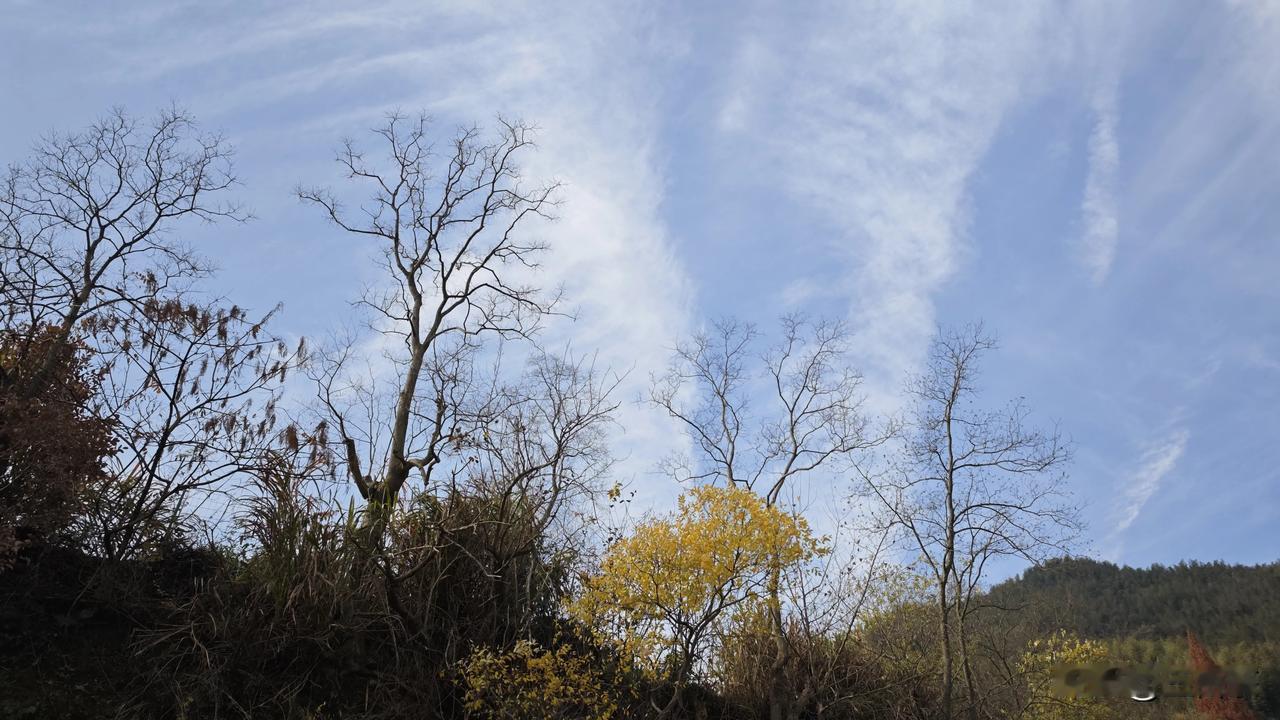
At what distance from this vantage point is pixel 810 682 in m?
11.4

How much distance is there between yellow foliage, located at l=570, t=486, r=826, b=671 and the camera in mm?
8664

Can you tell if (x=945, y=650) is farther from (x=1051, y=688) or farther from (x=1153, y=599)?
(x=1153, y=599)

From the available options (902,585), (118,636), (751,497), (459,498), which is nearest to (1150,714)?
(902,585)

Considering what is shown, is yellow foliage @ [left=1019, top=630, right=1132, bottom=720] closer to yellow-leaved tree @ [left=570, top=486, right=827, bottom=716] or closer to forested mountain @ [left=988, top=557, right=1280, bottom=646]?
forested mountain @ [left=988, top=557, right=1280, bottom=646]

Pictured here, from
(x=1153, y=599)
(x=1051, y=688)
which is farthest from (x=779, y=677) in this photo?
(x=1153, y=599)

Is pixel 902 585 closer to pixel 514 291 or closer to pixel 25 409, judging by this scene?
pixel 514 291

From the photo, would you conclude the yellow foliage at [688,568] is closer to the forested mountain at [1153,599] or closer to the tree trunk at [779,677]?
the tree trunk at [779,677]

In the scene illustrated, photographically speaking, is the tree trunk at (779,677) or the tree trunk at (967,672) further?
Answer: the tree trunk at (967,672)

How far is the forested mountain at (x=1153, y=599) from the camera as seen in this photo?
1878 centimetres

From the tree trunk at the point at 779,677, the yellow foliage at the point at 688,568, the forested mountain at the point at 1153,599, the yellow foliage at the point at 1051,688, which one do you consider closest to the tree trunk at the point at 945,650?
the yellow foliage at the point at 1051,688

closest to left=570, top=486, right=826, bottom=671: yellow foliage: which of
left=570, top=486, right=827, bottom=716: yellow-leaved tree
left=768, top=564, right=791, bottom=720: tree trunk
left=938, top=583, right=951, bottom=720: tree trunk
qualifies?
left=570, top=486, right=827, bottom=716: yellow-leaved tree

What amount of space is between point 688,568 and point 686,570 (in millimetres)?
32

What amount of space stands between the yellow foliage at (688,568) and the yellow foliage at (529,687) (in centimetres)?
64

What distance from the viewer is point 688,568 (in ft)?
28.3
